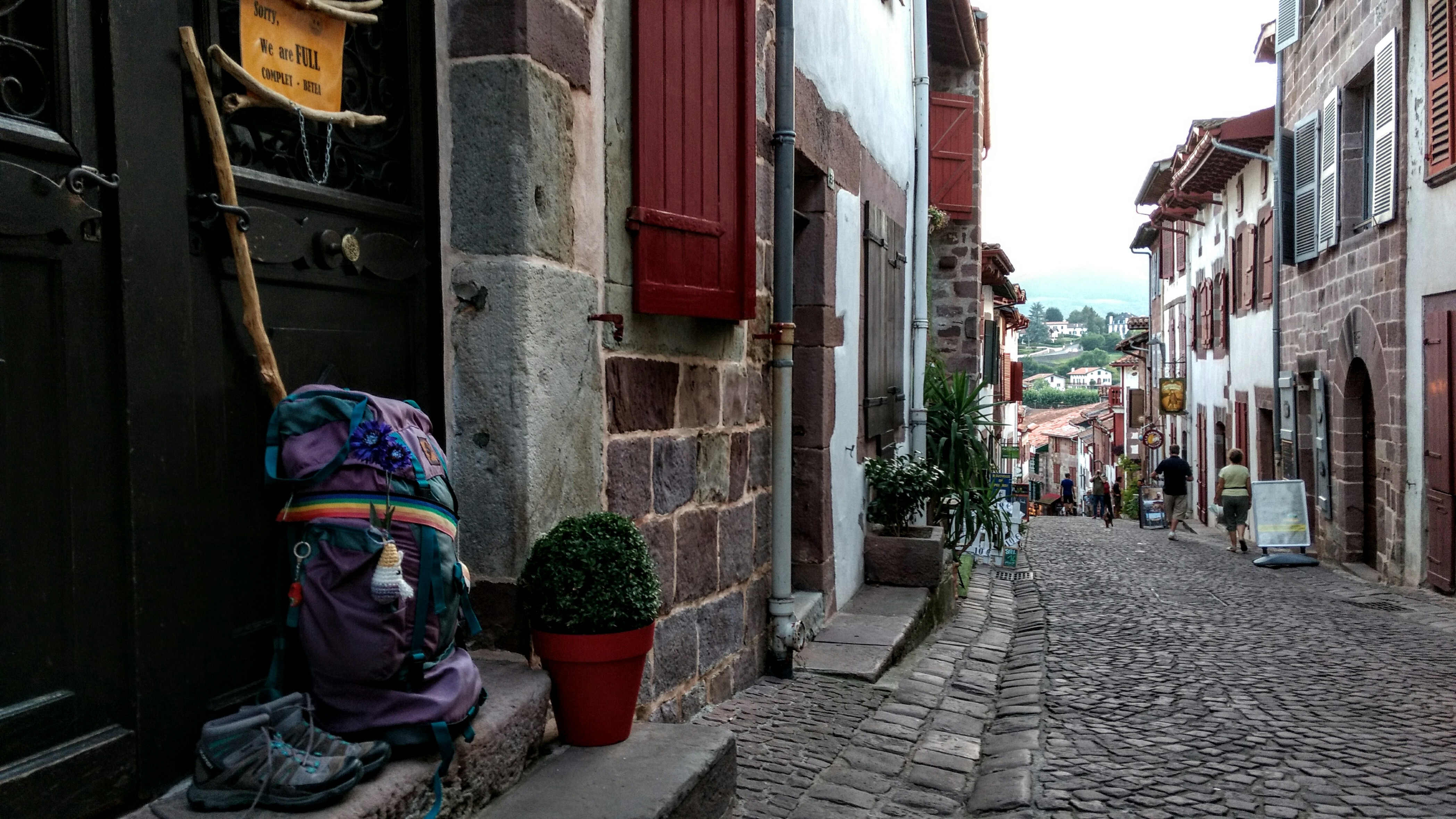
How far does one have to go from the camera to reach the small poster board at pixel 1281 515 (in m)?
12.7

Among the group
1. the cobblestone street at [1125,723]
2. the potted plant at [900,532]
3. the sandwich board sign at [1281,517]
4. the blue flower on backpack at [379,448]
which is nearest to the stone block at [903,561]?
the potted plant at [900,532]

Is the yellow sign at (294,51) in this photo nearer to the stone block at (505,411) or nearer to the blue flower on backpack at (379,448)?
the stone block at (505,411)

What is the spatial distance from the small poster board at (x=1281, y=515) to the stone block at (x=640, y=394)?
1070cm

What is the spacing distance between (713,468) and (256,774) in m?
2.47

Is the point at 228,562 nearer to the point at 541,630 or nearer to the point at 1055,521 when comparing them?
the point at 541,630

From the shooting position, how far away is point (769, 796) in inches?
146

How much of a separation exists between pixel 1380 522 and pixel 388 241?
10.9 meters

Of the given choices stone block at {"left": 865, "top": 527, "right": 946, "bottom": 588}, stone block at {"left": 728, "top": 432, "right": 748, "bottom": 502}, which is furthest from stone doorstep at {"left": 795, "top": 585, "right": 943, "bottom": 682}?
stone block at {"left": 728, "top": 432, "right": 748, "bottom": 502}

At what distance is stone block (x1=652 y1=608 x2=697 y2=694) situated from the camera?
12.6 feet

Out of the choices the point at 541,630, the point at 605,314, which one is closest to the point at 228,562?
the point at 541,630

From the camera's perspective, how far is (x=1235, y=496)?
48.3 ft

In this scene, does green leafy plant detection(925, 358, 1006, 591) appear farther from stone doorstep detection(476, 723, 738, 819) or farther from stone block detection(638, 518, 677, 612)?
stone doorstep detection(476, 723, 738, 819)

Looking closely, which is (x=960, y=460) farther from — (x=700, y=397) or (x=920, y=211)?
(x=700, y=397)

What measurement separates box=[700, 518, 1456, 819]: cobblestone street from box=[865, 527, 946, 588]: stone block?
362 mm
